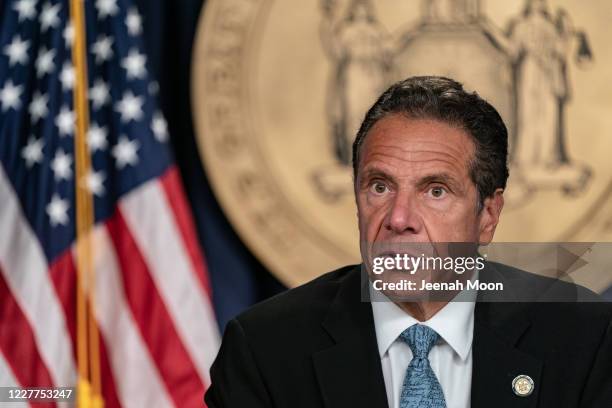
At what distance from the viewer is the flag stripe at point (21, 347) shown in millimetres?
3498

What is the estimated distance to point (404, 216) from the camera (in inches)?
72.6

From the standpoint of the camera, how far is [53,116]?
3.61 metres

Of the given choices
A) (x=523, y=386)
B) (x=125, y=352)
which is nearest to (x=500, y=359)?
(x=523, y=386)

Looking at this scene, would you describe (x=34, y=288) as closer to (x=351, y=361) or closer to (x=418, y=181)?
(x=351, y=361)

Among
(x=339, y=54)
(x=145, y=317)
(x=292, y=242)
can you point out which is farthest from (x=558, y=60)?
(x=145, y=317)

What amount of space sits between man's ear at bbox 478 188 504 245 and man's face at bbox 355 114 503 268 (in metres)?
0.06

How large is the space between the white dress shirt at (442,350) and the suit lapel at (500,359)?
3 centimetres

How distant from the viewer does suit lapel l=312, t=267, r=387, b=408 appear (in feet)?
6.27

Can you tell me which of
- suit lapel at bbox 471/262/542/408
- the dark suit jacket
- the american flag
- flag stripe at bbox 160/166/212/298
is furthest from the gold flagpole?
suit lapel at bbox 471/262/542/408

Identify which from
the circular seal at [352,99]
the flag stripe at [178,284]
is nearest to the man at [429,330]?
the flag stripe at [178,284]

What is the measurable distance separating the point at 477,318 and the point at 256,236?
188 centimetres

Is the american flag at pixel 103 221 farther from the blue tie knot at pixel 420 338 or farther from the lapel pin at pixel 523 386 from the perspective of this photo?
the lapel pin at pixel 523 386

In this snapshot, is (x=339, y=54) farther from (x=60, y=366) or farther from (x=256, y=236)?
(x=60, y=366)

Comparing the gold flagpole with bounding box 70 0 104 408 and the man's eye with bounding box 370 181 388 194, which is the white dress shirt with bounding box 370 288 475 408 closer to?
the man's eye with bounding box 370 181 388 194
